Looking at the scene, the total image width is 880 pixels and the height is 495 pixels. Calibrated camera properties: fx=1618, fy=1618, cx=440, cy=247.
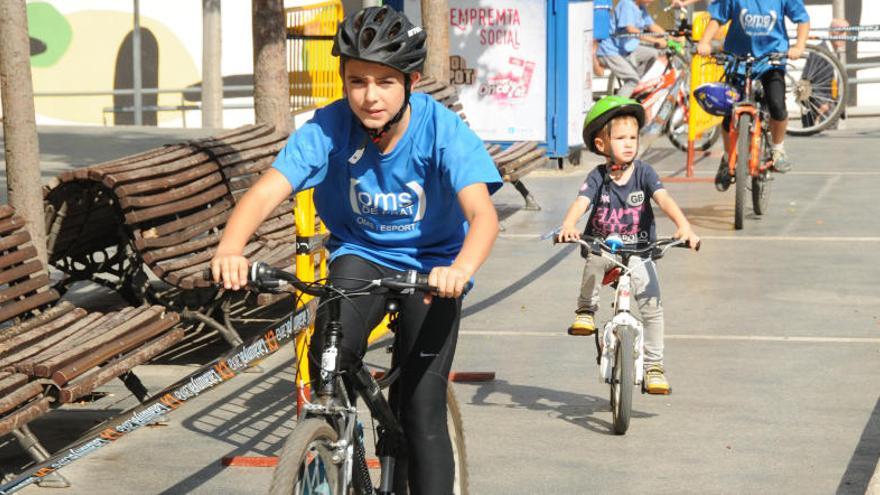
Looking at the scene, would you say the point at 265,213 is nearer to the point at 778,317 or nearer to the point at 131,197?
the point at 131,197

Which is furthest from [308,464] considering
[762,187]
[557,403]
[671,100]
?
[671,100]

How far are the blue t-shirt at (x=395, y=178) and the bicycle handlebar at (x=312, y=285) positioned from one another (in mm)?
372

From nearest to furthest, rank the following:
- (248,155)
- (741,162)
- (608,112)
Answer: (608,112), (248,155), (741,162)

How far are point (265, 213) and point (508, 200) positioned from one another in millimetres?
10579

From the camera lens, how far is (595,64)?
19859mm

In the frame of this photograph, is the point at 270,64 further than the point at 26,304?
Yes

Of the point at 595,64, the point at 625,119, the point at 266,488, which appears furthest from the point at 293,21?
the point at 266,488

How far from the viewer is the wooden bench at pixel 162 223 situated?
778 centimetres

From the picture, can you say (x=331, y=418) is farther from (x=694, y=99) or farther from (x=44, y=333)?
(x=694, y=99)

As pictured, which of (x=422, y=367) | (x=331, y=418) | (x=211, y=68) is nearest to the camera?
(x=331, y=418)

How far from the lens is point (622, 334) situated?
22.3 ft

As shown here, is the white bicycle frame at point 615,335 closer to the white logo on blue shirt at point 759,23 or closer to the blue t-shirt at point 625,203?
the blue t-shirt at point 625,203

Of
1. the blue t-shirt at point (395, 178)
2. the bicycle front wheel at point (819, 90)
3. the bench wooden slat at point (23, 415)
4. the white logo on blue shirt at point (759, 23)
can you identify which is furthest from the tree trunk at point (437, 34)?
the blue t-shirt at point (395, 178)

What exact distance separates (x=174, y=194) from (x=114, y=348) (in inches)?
82.5
